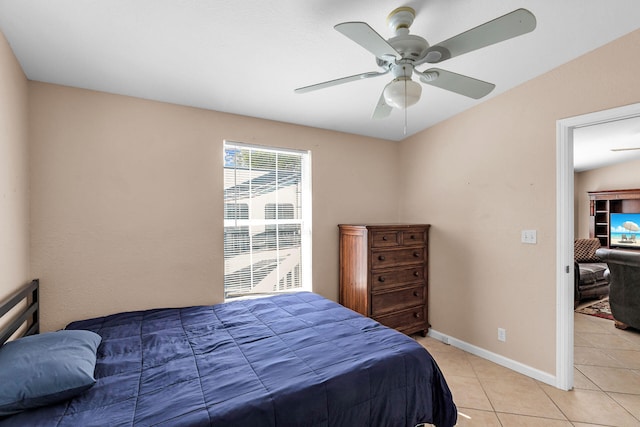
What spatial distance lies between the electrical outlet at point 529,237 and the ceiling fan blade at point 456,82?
4.67 feet

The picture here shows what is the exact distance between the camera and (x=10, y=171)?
1.73 m

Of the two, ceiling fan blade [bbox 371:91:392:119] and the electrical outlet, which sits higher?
ceiling fan blade [bbox 371:91:392:119]

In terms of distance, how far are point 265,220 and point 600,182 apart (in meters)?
7.09

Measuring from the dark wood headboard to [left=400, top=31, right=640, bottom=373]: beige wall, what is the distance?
340 cm

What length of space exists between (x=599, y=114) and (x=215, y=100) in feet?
9.56

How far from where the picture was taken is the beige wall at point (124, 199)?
2098mm

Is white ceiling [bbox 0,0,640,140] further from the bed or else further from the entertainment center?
the entertainment center

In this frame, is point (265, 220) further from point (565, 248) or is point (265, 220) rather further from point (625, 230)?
point (625, 230)

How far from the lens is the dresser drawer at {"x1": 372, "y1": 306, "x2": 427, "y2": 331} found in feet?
9.87

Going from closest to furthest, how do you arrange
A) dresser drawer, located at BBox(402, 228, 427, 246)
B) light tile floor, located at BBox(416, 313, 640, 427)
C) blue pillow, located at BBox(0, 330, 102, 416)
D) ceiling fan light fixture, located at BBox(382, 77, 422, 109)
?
1. blue pillow, located at BBox(0, 330, 102, 416)
2. ceiling fan light fixture, located at BBox(382, 77, 422, 109)
3. light tile floor, located at BBox(416, 313, 640, 427)
4. dresser drawer, located at BBox(402, 228, 427, 246)

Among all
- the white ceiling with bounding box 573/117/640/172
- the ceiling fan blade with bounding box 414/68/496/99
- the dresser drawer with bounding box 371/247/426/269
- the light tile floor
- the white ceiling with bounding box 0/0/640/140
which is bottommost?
the light tile floor

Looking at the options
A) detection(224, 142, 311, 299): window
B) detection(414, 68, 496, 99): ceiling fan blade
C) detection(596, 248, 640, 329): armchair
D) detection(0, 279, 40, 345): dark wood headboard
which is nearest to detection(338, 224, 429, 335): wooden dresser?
detection(224, 142, 311, 299): window

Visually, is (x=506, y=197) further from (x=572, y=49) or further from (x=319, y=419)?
(x=319, y=419)

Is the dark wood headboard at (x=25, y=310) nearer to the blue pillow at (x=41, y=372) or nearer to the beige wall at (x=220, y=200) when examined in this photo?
the beige wall at (x=220, y=200)
